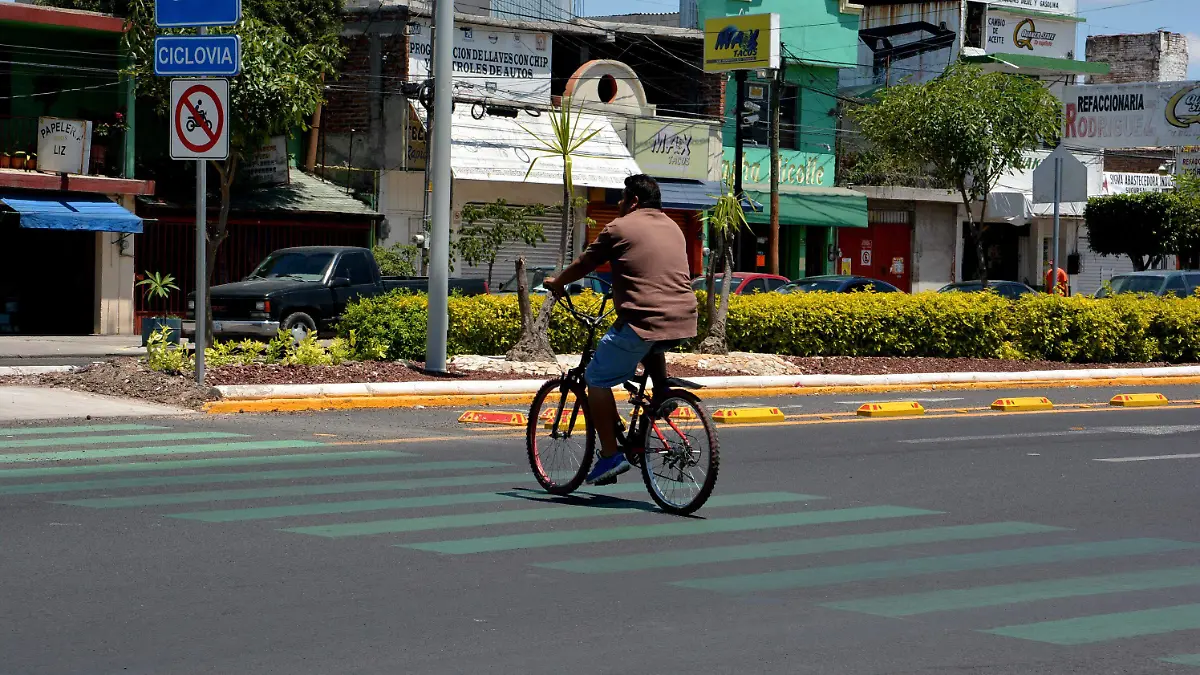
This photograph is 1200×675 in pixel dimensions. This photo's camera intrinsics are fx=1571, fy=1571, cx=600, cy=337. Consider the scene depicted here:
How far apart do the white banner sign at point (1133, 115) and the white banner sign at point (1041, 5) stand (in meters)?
3.31

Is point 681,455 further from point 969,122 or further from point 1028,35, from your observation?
point 1028,35

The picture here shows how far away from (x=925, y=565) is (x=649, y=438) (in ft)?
6.74

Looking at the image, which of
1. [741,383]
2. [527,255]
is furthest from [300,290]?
[527,255]

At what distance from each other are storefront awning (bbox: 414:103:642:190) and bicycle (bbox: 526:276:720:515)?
1026 inches

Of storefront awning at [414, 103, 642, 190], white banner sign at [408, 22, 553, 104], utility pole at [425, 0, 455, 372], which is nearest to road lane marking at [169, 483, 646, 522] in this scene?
utility pole at [425, 0, 455, 372]

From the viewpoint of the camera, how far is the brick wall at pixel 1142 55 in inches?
2640

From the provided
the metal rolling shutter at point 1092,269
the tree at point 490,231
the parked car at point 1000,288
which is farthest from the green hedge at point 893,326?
the metal rolling shutter at point 1092,269

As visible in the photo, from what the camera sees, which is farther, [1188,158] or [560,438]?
[1188,158]

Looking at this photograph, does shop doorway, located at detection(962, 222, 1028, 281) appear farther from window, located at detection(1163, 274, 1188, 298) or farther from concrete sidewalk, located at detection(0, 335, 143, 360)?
concrete sidewalk, located at detection(0, 335, 143, 360)

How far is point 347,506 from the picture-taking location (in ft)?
32.5

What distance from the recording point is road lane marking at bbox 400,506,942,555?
339 inches

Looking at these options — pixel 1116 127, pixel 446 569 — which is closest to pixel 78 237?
pixel 446 569

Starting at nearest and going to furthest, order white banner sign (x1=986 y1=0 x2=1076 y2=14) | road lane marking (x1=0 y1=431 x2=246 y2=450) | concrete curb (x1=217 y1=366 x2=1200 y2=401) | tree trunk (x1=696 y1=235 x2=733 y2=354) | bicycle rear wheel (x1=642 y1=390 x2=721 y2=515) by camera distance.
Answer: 1. bicycle rear wheel (x1=642 y1=390 x2=721 y2=515)
2. road lane marking (x1=0 y1=431 x2=246 y2=450)
3. concrete curb (x1=217 y1=366 x2=1200 y2=401)
4. tree trunk (x1=696 y1=235 x2=733 y2=354)
5. white banner sign (x1=986 y1=0 x2=1076 y2=14)

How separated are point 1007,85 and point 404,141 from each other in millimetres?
14389
